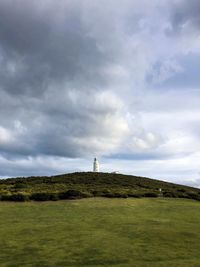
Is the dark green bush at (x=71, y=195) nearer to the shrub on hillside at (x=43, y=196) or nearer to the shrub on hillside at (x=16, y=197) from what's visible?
the shrub on hillside at (x=43, y=196)

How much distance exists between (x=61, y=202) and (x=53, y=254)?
59.5ft

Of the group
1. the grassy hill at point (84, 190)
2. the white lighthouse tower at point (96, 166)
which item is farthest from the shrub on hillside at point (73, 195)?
the white lighthouse tower at point (96, 166)

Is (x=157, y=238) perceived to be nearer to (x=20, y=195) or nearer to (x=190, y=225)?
(x=190, y=225)

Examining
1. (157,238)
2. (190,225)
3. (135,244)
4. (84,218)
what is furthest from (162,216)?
(135,244)

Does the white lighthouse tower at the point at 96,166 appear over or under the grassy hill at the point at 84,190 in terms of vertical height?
over

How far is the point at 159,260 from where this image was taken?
18219 millimetres

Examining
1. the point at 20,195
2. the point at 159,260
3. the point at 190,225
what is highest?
the point at 20,195

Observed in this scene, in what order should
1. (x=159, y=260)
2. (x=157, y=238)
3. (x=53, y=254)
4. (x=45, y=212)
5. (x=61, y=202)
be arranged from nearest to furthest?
(x=159, y=260)
(x=53, y=254)
(x=157, y=238)
(x=45, y=212)
(x=61, y=202)

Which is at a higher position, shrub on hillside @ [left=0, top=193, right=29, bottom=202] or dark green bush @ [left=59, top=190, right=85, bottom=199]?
dark green bush @ [left=59, top=190, right=85, bottom=199]

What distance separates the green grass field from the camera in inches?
728

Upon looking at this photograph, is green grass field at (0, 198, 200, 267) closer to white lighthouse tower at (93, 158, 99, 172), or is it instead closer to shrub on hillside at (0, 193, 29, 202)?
shrub on hillside at (0, 193, 29, 202)

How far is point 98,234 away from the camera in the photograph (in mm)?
24031

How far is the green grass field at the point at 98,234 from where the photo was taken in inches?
728

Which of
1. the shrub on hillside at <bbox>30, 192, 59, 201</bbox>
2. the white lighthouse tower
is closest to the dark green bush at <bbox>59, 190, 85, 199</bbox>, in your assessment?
the shrub on hillside at <bbox>30, 192, 59, 201</bbox>
